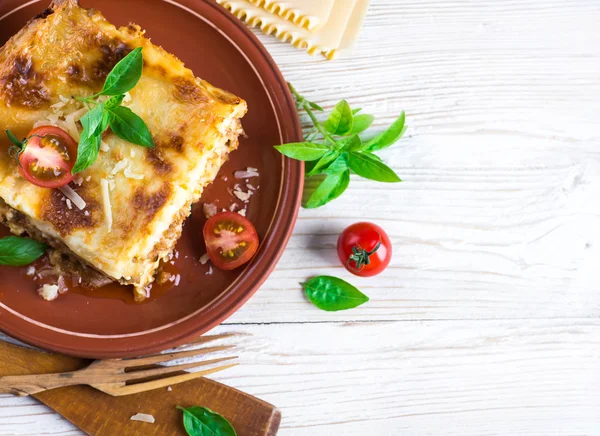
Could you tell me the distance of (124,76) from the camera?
271 cm

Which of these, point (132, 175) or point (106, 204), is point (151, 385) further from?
point (132, 175)

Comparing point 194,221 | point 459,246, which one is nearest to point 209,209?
point 194,221

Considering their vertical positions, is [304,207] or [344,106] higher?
[344,106]

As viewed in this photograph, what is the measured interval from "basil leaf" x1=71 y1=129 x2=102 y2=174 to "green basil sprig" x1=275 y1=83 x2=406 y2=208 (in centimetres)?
103

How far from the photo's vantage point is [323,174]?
3.72 metres

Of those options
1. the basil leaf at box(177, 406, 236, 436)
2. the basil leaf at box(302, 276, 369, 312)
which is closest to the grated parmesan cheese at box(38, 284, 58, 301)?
the basil leaf at box(177, 406, 236, 436)

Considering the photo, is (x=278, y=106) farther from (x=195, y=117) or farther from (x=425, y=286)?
(x=425, y=286)

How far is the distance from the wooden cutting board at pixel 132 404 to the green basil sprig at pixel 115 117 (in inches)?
54.8

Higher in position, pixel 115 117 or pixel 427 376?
pixel 115 117

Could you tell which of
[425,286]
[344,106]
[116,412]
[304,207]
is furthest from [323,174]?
[116,412]

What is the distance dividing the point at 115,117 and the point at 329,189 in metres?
1.27

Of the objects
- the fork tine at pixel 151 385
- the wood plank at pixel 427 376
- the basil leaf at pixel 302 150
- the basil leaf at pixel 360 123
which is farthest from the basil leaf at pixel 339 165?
the fork tine at pixel 151 385

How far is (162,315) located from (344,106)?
1575 millimetres

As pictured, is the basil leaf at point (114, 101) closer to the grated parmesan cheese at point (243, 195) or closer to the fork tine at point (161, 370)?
the grated parmesan cheese at point (243, 195)
